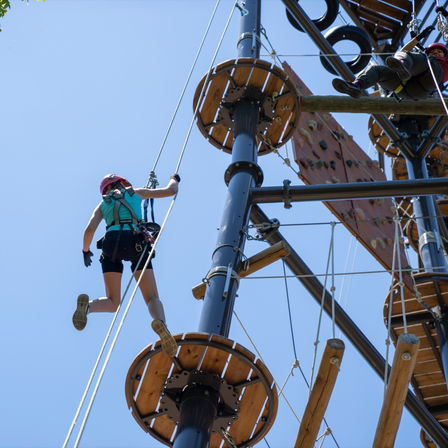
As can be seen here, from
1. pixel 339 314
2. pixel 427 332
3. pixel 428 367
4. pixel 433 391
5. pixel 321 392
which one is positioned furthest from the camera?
pixel 433 391

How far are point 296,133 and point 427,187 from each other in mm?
2328

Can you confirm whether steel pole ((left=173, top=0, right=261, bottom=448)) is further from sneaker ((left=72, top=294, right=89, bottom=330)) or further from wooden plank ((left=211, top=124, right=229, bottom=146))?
sneaker ((left=72, top=294, right=89, bottom=330))

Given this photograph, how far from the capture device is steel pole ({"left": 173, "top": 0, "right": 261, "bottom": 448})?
4.82m

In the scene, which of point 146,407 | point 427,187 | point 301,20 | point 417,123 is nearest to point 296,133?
point 301,20

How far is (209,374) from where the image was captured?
5152 millimetres

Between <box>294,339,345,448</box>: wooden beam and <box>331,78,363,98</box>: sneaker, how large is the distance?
2.93 metres

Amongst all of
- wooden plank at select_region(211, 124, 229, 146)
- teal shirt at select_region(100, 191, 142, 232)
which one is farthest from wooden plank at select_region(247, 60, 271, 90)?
teal shirt at select_region(100, 191, 142, 232)

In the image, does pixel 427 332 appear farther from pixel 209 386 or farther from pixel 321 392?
pixel 321 392

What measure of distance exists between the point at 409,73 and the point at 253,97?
161 centimetres

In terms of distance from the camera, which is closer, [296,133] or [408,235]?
[296,133]

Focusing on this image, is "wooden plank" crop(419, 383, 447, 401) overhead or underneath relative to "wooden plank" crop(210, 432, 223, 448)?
overhead

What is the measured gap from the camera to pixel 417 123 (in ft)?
36.4

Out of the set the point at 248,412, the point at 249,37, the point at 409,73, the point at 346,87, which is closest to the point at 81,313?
the point at 248,412

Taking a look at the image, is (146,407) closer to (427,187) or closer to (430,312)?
(427,187)
